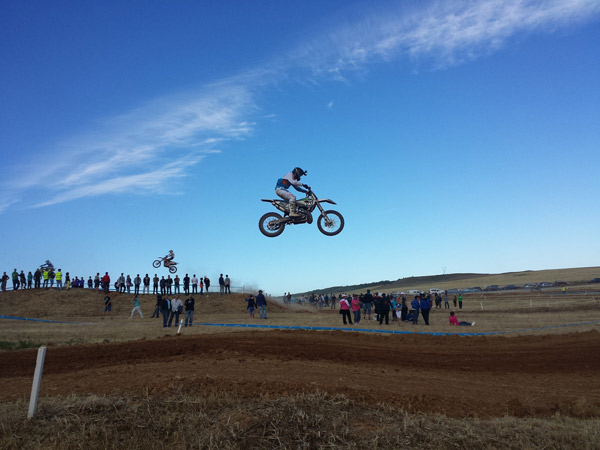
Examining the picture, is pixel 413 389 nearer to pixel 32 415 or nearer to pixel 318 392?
pixel 318 392

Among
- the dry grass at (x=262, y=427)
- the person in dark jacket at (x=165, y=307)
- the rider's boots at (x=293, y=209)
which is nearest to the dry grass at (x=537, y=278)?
the person in dark jacket at (x=165, y=307)

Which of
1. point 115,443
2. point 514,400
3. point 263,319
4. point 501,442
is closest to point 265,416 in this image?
point 115,443

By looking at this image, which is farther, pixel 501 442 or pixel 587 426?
pixel 587 426

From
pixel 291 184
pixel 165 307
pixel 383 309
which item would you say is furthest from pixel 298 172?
pixel 383 309

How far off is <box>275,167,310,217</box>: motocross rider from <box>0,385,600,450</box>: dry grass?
770 cm

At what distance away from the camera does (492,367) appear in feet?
48.2

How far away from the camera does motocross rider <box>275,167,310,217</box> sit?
578 inches

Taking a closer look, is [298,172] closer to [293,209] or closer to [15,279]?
[293,209]

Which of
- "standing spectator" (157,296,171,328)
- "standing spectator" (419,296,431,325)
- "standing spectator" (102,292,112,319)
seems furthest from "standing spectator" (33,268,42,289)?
"standing spectator" (419,296,431,325)

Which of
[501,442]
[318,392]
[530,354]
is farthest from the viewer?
[530,354]

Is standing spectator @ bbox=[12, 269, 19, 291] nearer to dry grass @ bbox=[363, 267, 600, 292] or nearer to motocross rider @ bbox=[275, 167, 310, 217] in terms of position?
motocross rider @ bbox=[275, 167, 310, 217]

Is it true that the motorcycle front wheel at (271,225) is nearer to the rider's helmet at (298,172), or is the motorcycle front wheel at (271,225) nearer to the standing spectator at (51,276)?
the rider's helmet at (298,172)

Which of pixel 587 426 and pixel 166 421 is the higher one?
pixel 166 421

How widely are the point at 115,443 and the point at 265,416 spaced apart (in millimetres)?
2306
